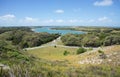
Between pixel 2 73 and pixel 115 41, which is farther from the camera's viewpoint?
pixel 115 41

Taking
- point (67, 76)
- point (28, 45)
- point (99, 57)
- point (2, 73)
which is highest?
point (2, 73)

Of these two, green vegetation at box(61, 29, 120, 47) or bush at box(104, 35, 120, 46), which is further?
green vegetation at box(61, 29, 120, 47)

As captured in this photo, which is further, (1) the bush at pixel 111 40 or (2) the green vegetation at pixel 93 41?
(2) the green vegetation at pixel 93 41

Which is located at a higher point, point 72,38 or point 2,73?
point 2,73

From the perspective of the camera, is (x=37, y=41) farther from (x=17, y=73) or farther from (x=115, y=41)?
(x=17, y=73)

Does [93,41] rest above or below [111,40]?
below

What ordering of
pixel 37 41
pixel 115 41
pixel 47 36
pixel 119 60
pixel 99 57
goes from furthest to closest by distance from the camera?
pixel 47 36, pixel 37 41, pixel 115 41, pixel 99 57, pixel 119 60

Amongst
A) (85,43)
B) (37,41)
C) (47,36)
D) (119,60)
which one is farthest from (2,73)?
(47,36)

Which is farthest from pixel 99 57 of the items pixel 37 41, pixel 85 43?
pixel 37 41

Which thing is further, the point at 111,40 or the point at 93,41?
the point at 93,41

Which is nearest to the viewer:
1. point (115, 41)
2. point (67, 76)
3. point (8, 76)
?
point (8, 76)
